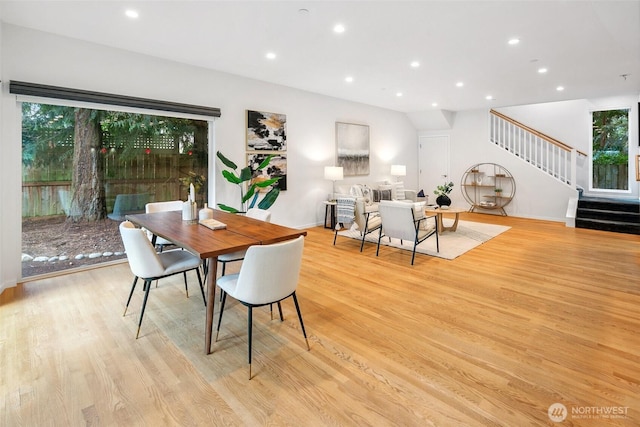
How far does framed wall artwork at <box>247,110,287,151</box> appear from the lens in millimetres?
5555

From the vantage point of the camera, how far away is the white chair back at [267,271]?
1.93 metres

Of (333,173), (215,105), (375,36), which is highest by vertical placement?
(375,36)

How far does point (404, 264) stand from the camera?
4289mm

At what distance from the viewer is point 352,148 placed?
24.8ft

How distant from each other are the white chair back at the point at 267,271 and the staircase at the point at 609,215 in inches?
280

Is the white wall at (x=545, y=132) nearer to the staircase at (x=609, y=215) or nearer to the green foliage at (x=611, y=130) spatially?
the green foliage at (x=611, y=130)

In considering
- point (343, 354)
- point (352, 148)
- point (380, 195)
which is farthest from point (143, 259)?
point (352, 148)

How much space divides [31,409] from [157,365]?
617 millimetres

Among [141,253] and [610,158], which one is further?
[610,158]

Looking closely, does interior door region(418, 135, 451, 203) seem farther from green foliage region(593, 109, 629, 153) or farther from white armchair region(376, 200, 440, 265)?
white armchair region(376, 200, 440, 265)

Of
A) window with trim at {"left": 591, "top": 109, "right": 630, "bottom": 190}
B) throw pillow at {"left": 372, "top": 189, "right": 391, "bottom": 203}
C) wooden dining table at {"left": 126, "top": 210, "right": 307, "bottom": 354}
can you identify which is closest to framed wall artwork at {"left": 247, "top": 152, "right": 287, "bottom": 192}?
throw pillow at {"left": 372, "top": 189, "right": 391, "bottom": 203}

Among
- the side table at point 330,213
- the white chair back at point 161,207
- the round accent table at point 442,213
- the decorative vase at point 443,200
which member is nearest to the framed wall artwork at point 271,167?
the side table at point 330,213

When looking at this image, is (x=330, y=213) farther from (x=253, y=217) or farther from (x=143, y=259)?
(x=143, y=259)

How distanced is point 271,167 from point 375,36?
115 inches
